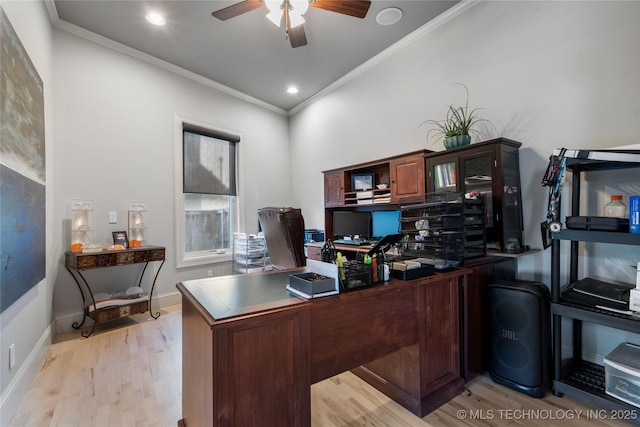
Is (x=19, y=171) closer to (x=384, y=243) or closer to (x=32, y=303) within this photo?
(x=32, y=303)

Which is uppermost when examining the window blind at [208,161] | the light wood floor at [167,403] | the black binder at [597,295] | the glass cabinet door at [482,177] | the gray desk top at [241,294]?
the window blind at [208,161]

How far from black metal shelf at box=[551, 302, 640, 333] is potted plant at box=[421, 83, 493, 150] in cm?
150

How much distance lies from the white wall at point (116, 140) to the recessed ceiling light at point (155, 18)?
2.53 feet

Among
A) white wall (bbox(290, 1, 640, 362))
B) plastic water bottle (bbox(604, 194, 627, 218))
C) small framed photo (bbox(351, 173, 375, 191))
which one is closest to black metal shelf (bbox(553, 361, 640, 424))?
white wall (bbox(290, 1, 640, 362))

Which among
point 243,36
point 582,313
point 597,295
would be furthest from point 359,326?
point 243,36

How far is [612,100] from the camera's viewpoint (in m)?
1.96

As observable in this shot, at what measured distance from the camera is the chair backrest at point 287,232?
89.2 inches

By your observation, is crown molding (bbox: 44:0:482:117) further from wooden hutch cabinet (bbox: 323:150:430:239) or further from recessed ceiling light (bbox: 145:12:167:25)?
wooden hutch cabinet (bbox: 323:150:430:239)

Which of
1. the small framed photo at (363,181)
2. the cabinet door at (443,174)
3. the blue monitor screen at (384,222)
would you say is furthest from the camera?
the small framed photo at (363,181)

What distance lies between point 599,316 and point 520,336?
1.41 ft

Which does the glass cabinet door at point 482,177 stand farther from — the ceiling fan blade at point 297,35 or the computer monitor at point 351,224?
the ceiling fan blade at point 297,35

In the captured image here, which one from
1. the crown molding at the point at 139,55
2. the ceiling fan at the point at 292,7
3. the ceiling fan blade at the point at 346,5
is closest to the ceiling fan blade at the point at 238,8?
the ceiling fan at the point at 292,7

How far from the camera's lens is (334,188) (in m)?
3.92

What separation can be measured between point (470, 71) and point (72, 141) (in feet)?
14.2
